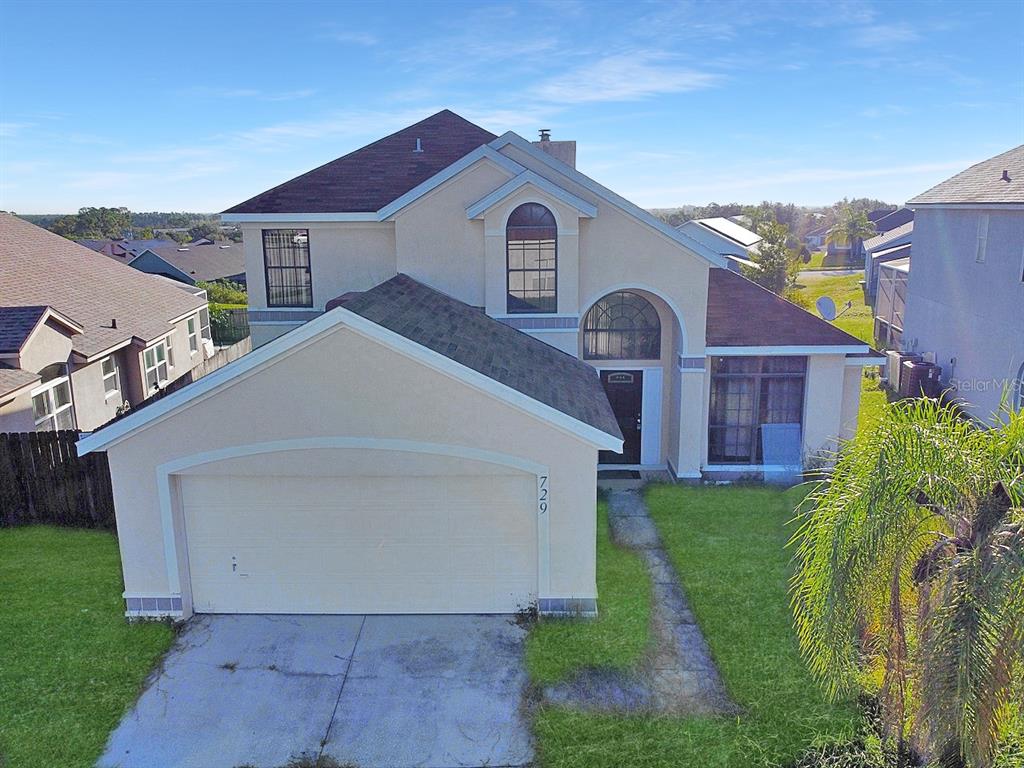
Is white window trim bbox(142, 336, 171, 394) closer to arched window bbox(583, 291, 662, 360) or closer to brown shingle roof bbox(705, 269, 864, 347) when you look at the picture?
arched window bbox(583, 291, 662, 360)

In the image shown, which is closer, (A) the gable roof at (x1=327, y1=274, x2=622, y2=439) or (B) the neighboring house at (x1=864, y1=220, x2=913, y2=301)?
(A) the gable roof at (x1=327, y1=274, x2=622, y2=439)

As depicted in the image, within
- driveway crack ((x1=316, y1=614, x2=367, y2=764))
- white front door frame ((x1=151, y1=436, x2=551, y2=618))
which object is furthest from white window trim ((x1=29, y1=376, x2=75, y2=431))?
driveway crack ((x1=316, y1=614, x2=367, y2=764))

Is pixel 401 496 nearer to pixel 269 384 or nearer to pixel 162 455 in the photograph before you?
pixel 269 384

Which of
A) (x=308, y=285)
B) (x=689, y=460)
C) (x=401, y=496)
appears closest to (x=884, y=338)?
(x=689, y=460)

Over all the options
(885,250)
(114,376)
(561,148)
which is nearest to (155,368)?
(114,376)

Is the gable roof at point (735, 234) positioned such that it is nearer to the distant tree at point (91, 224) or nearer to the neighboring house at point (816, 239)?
A: the neighboring house at point (816, 239)
